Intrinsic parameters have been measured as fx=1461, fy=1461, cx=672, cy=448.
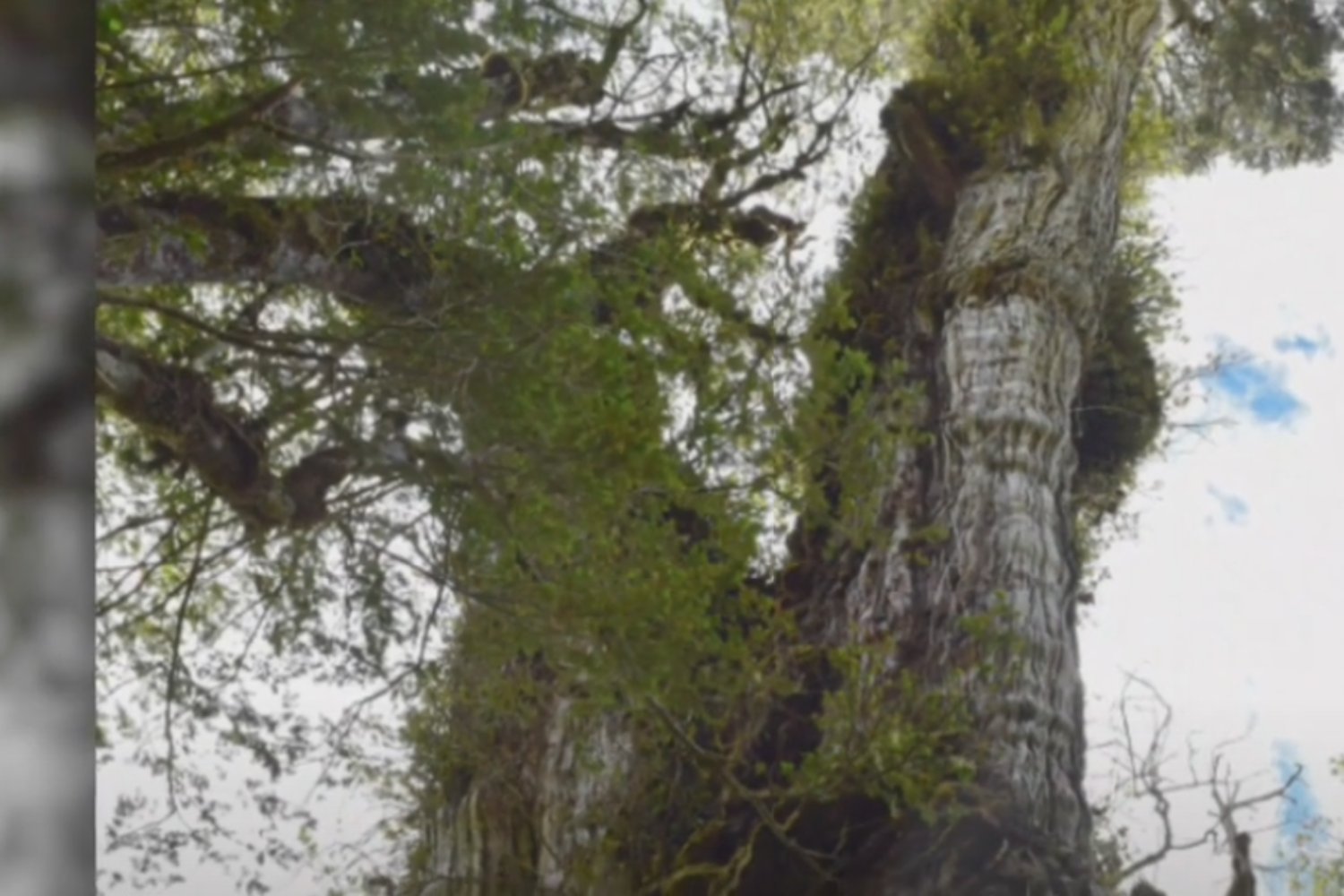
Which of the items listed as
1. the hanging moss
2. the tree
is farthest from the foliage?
the hanging moss

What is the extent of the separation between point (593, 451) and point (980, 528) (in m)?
0.48

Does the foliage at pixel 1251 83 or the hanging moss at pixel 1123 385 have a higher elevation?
the foliage at pixel 1251 83

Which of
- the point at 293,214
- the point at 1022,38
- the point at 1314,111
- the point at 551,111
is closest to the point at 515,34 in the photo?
the point at 551,111

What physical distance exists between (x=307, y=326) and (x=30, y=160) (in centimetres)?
70

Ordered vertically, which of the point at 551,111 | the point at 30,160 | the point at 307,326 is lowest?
the point at 30,160

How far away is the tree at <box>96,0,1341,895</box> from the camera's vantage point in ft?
4.99

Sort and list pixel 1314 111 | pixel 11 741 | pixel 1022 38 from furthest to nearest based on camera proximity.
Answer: pixel 1022 38
pixel 1314 111
pixel 11 741

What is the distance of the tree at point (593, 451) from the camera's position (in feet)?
4.99

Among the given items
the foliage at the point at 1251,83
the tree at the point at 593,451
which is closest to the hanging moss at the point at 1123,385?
the tree at the point at 593,451

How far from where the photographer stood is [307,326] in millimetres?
1615

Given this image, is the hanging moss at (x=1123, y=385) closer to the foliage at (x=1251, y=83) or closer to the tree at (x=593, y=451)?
the tree at (x=593, y=451)

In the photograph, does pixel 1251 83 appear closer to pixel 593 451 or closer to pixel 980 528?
pixel 980 528

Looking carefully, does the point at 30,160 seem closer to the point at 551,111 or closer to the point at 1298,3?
the point at 551,111

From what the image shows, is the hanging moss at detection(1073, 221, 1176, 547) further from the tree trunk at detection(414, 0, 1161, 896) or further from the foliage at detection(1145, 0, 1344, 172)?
the foliage at detection(1145, 0, 1344, 172)
